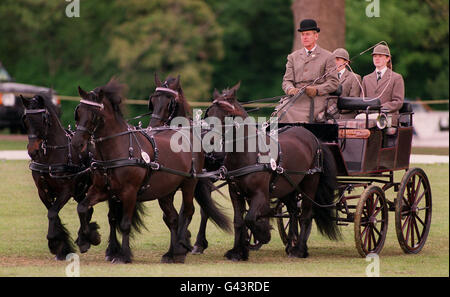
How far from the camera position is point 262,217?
962 centimetres

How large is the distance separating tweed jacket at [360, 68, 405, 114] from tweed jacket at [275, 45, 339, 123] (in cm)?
68

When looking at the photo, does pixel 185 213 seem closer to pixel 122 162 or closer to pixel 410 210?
pixel 122 162

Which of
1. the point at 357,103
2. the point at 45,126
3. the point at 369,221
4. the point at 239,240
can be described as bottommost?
the point at 239,240

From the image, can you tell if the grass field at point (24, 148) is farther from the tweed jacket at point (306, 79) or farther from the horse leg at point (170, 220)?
the horse leg at point (170, 220)

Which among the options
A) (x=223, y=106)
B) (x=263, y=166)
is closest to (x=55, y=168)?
(x=223, y=106)

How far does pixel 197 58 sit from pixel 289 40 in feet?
14.8

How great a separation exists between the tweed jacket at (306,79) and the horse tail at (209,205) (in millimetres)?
1217

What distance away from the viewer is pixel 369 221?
1027 centimetres

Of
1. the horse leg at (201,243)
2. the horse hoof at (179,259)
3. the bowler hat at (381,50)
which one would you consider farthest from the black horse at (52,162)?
the bowler hat at (381,50)

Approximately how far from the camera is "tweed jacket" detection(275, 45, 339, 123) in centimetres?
1081

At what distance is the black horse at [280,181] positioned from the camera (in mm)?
9555

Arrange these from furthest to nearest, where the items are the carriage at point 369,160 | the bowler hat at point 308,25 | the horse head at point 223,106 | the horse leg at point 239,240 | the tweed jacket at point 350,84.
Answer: the tweed jacket at point 350,84
the bowler hat at point 308,25
the carriage at point 369,160
the horse leg at point 239,240
the horse head at point 223,106

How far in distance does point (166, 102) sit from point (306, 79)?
1.83m

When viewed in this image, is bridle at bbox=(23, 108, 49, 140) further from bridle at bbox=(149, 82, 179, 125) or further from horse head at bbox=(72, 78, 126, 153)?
bridle at bbox=(149, 82, 179, 125)
